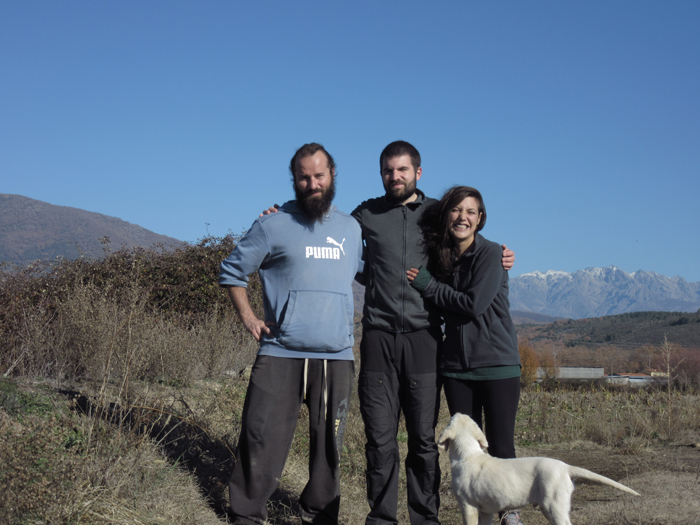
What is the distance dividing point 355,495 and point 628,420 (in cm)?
502

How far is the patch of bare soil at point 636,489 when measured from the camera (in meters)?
3.99

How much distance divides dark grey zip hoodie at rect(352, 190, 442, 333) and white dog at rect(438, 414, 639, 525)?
697 mm

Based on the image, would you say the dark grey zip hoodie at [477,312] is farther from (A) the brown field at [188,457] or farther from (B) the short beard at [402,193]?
(A) the brown field at [188,457]

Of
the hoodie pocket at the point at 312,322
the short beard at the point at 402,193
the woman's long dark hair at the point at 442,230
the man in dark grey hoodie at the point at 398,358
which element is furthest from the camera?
the short beard at the point at 402,193

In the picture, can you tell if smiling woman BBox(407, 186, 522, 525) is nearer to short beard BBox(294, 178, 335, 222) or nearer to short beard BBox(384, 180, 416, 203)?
short beard BBox(384, 180, 416, 203)

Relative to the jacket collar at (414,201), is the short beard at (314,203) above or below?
below

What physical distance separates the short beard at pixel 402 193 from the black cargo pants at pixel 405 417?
35.6 inches

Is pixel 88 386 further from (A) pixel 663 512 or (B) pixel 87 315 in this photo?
(A) pixel 663 512

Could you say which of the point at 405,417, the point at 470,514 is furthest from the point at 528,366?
the point at 470,514

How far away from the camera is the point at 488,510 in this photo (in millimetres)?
3172

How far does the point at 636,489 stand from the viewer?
486 centimetres


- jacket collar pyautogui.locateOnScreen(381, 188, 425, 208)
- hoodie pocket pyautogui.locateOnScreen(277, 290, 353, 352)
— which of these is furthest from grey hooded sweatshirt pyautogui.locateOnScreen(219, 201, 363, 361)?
jacket collar pyautogui.locateOnScreen(381, 188, 425, 208)

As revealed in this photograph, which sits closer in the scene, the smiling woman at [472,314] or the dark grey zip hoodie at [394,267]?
the smiling woman at [472,314]

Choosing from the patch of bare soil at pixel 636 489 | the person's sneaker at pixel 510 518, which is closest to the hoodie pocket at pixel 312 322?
the person's sneaker at pixel 510 518
